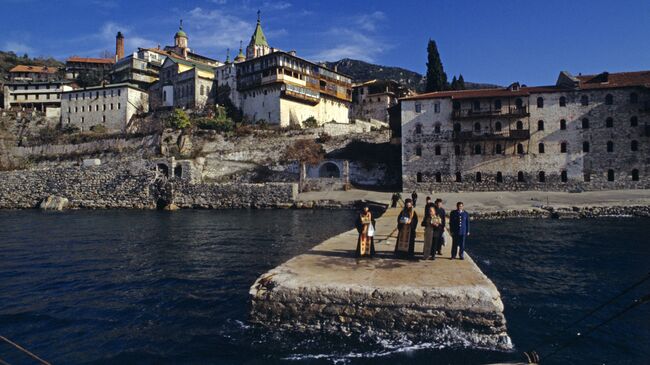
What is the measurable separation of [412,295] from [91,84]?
100 m

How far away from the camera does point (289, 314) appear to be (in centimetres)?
802

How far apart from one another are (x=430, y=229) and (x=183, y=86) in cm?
6654

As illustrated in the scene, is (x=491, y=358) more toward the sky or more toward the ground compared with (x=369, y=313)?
more toward the ground

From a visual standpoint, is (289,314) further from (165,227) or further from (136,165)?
(136,165)

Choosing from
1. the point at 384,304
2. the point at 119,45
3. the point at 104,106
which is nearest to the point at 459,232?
the point at 384,304

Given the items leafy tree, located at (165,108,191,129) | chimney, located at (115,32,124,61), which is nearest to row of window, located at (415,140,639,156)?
leafy tree, located at (165,108,191,129)

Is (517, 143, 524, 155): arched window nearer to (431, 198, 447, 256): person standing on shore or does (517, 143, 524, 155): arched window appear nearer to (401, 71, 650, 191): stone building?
(401, 71, 650, 191): stone building

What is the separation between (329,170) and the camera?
47406 millimetres

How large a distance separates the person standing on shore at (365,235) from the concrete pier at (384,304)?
1.67 meters

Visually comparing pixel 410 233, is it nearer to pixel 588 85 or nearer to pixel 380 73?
pixel 588 85

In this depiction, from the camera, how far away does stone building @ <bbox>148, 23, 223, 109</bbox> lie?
66.1 m

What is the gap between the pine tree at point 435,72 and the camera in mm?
61875

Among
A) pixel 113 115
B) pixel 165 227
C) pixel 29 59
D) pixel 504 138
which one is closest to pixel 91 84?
pixel 113 115

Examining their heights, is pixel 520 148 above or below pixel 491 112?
below
